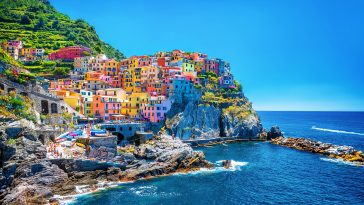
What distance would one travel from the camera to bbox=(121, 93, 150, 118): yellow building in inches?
3821

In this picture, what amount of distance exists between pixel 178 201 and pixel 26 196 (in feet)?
70.3

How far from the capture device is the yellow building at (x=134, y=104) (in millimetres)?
97062

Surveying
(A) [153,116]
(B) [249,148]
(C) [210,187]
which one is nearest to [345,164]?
(B) [249,148]

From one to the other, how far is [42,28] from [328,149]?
140122mm

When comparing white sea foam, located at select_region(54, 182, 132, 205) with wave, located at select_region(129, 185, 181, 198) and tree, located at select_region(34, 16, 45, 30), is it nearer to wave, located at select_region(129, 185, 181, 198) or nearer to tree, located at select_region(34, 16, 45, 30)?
wave, located at select_region(129, 185, 181, 198)

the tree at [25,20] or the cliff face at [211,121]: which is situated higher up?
the tree at [25,20]

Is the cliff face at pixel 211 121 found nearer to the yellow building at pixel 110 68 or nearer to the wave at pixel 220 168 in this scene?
the wave at pixel 220 168


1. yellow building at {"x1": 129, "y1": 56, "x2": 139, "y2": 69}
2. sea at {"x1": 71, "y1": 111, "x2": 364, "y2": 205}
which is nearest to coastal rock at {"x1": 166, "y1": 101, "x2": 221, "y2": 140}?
sea at {"x1": 71, "y1": 111, "x2": 364, "y2": 205}

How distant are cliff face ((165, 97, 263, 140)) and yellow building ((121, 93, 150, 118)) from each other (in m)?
8.97

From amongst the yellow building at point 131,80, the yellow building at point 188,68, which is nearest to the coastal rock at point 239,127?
the yellow building at point 188,68

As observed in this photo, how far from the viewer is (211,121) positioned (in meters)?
106

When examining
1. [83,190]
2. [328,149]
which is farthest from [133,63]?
[83,190]

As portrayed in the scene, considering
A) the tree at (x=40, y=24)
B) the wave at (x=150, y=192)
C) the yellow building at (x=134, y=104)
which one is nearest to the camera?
the wave at (x=150, y=192)

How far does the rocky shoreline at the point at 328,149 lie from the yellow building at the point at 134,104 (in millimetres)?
45418
